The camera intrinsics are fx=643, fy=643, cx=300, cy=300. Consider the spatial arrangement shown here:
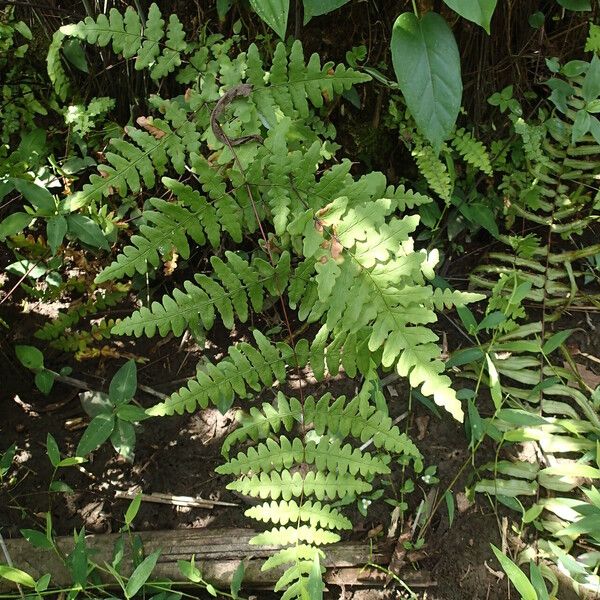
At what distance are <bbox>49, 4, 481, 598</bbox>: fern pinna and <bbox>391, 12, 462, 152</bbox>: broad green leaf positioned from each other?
12cm

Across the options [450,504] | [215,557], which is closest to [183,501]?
[215,557]

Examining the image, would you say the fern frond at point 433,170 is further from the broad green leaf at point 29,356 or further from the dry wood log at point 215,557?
the broad green leaf at point 29,356

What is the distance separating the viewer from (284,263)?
1.36 meters

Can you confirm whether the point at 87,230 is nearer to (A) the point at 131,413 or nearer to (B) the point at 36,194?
(B) the point at 36,194

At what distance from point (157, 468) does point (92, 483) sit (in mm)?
205

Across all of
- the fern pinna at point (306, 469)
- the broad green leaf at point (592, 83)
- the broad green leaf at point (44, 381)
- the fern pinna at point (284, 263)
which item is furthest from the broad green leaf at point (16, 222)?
the broad green leaf at point (592, 83)

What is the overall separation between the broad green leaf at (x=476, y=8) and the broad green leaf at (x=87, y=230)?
3.56 feet

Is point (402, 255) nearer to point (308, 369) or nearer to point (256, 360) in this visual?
point (256, 360)

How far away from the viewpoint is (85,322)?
227 centimetres

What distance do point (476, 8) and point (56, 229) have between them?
47.0 inches

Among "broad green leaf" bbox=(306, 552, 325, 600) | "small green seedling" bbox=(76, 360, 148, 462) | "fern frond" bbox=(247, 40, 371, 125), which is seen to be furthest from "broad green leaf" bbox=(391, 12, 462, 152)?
"small green seedling" bbox=(76, 360, 148, 462)

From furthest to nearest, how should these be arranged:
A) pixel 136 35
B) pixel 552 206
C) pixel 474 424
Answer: pixel 552 206
pixel 474 424
pixel 136 35

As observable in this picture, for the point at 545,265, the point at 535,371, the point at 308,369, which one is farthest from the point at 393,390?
the point at 545,265

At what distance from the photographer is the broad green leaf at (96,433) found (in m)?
1.75
